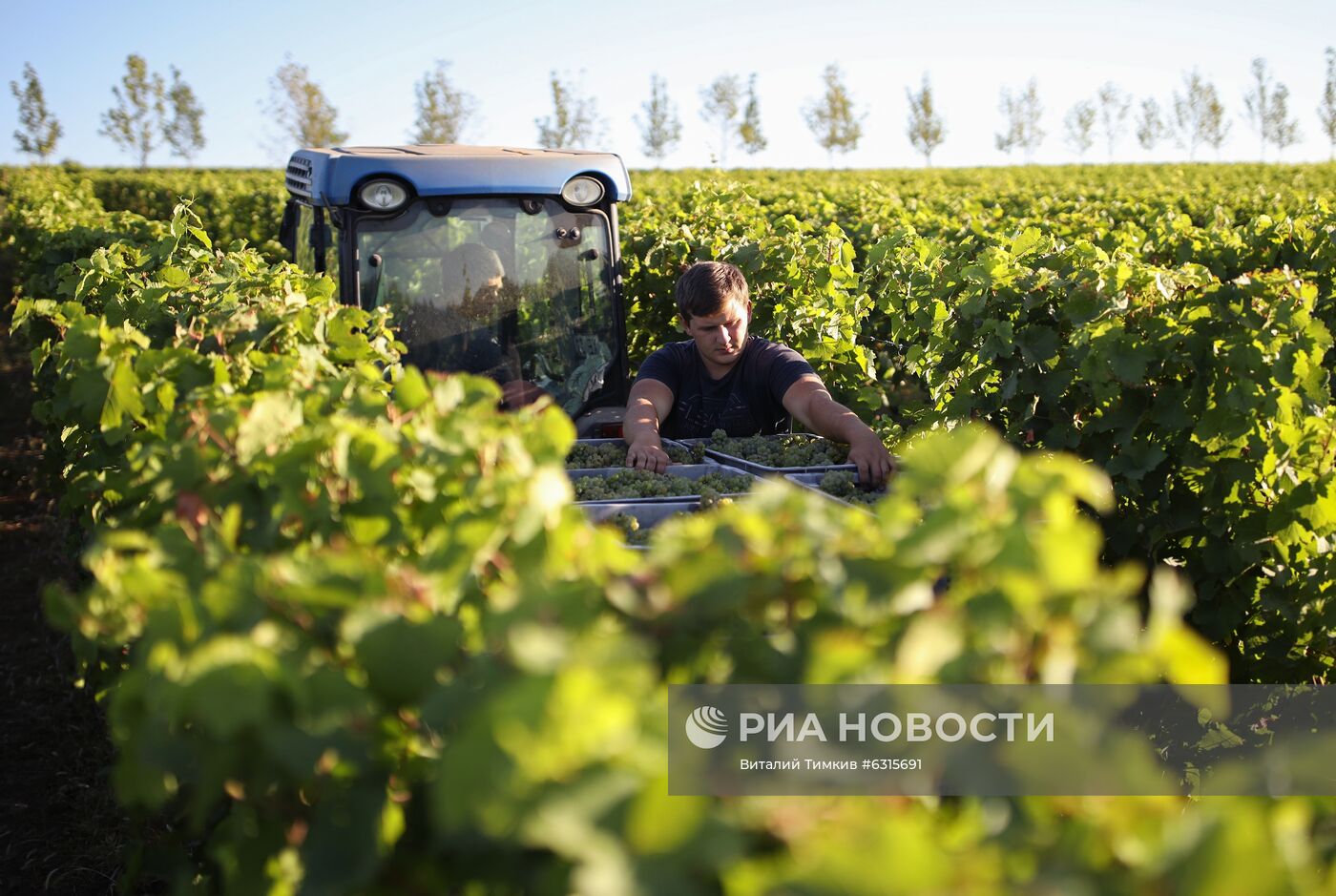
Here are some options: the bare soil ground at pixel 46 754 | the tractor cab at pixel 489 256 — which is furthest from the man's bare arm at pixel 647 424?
the bare soil ground at pixel 46 754

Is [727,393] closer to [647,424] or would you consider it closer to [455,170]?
[647,424]

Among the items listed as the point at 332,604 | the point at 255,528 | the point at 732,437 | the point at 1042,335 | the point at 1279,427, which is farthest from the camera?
the point at 732,437

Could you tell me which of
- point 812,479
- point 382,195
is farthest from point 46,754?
point 812,479

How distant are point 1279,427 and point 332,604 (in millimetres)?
3075

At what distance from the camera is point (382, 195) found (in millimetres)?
4980

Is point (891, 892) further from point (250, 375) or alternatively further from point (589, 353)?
point (589, 353)

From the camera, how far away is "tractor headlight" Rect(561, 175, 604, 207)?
541 centimetres

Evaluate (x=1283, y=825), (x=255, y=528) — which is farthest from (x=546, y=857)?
(x=255, y=528)

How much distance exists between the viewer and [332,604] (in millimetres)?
1421

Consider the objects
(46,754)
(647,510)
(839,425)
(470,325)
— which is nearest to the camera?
(647,510)

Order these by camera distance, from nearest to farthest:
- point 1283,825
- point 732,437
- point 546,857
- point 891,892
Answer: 1. point 891,892
2. point 1283,825
3. point 546,857
4. point 732,437

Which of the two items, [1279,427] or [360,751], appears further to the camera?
[1279,427]

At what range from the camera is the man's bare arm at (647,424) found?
3.94 m

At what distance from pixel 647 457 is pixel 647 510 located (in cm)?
64
